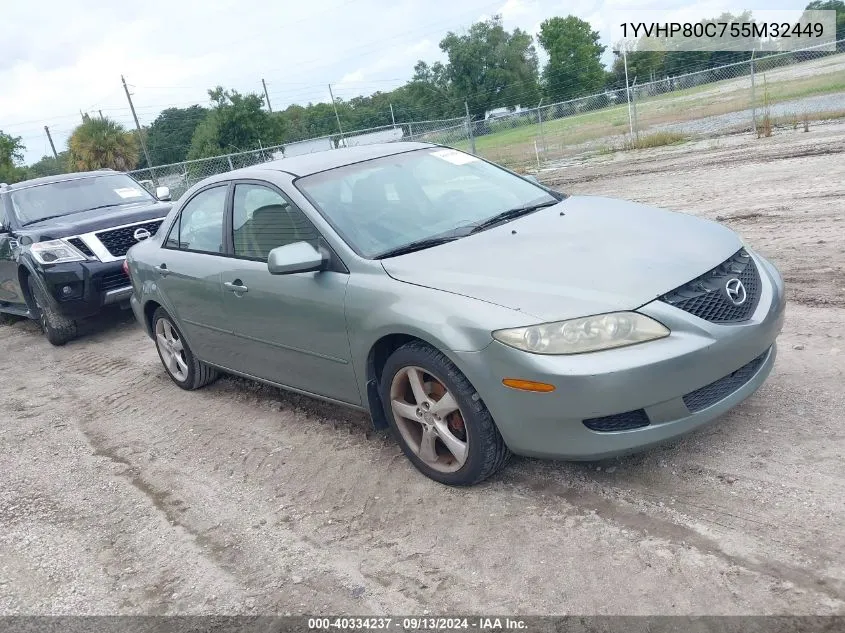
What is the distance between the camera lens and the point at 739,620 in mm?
2439

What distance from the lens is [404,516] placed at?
3492 millimetres

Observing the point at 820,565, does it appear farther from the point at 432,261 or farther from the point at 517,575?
the point at 432,261

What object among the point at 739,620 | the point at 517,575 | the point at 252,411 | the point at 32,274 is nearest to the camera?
the point at 739,620

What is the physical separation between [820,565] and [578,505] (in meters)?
0.99

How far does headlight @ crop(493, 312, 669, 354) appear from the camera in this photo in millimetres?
3072

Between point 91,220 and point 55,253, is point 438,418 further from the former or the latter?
point 91,220

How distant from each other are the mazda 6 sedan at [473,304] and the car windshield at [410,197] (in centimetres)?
1

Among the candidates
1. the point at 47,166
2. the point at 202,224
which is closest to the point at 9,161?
the point at 47,166

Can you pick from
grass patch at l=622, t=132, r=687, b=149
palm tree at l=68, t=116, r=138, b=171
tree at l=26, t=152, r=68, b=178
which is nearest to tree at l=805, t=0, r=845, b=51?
grass patch at l=622, t=132, r=687, b=149

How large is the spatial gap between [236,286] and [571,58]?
3017 inches

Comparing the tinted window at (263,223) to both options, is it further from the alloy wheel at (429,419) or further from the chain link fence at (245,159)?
the chain link fence at (245,159)

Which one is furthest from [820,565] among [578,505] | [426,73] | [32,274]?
[426,73]

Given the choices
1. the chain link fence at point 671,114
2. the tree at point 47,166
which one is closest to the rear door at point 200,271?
the chain link fence at point 671,114

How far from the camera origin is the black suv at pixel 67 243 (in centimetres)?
804
